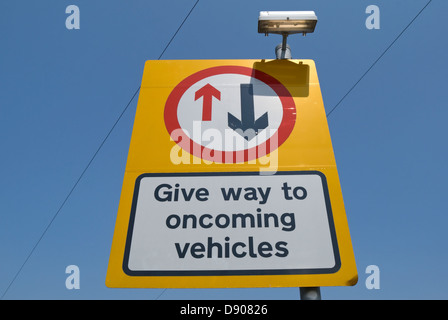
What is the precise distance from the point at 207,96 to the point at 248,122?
185mm

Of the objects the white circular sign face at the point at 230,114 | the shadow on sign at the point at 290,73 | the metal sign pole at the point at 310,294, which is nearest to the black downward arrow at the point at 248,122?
the white circular sign face at the point at 230,114

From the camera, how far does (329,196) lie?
85 centimetres

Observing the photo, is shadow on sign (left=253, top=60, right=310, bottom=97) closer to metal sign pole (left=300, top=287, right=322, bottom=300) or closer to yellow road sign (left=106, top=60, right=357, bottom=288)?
yellow road sign (left=106, top=60, right=357, bottom=288)

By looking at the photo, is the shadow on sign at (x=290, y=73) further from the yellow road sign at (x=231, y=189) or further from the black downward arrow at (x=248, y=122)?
the black downward arrow at (x=248, y=122)

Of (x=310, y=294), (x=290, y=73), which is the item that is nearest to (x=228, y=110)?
(x=290, y=73)

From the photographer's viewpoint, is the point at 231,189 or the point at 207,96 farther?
the point at 207,96

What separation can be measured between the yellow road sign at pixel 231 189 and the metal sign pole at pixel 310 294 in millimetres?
20

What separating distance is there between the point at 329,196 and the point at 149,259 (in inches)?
20.1

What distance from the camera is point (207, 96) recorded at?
3.57 feet

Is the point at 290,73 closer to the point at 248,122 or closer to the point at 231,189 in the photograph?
the point at 248,122

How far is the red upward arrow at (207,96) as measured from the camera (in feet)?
3.41

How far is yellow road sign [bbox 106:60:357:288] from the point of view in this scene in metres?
0.76
